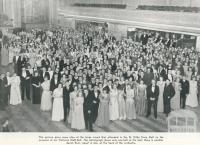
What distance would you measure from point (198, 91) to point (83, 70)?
3.53 metres

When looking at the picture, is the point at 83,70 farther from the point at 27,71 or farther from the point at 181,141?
the point at 181,141

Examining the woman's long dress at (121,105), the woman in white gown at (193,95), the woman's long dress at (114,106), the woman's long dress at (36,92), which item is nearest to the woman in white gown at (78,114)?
the woman's long dress at (114,106)

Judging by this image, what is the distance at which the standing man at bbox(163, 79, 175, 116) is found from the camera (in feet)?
31.0

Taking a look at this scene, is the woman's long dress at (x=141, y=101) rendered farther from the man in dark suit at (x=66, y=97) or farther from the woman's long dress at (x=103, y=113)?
the man in dark suit at (x=66, y=97)

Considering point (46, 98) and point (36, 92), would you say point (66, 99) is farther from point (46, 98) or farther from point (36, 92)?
point (36, 92)

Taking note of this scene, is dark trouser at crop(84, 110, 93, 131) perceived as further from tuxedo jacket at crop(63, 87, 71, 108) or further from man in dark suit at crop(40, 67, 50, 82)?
man in dark suit at crop(40, 67, 50, 82)

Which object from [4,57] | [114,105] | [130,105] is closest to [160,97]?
[130,105]

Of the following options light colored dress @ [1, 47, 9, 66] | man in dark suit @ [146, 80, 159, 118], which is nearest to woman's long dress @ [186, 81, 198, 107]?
man in dark suit @ [146, 80, 159, 118]

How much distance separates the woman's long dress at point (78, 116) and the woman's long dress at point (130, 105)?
1.36 metres

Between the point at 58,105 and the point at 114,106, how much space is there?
1.46 m

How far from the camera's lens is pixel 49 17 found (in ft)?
87.9

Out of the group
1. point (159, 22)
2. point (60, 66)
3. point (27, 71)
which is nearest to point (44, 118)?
point (27, 71)

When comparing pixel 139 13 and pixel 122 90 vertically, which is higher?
pixel 139 13

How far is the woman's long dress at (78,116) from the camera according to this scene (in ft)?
28.1
